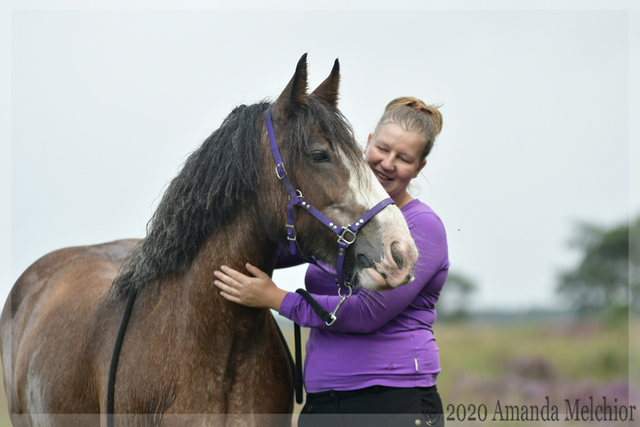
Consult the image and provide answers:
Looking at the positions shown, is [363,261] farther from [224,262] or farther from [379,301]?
[224,262]

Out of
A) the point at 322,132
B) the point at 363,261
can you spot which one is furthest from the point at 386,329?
the point at 322,132

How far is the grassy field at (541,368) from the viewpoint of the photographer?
27.1 ft

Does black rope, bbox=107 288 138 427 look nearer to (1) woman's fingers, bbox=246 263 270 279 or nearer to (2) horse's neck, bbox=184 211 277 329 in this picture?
(2) horse's neck, bbox=184 211 277 329

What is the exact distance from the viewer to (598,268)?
68.2 ft

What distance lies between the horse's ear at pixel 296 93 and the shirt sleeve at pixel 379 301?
81cm

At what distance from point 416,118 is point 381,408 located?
146 centimetres

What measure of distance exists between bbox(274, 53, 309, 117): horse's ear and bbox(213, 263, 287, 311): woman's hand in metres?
0.77

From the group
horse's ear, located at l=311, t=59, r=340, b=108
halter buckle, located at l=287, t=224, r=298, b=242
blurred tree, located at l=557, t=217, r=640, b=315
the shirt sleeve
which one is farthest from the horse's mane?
blurred tree, located at l=557, t=217, r=640, b=315

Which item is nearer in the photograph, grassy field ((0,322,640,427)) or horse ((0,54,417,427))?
horse ((0,54,417,427))

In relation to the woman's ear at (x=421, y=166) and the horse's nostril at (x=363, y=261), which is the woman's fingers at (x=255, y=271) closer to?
the horse's nostril at (x=363, y=261)

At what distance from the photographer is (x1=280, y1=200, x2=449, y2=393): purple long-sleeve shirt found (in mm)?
2371

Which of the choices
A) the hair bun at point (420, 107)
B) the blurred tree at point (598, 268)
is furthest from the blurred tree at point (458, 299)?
the hair bun at point (420, 107)

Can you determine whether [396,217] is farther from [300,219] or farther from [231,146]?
[231,146]

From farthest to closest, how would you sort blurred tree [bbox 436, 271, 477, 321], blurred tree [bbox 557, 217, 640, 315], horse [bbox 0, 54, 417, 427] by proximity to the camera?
1. blurred tree [bbox 436, 271, 477, 321]
2. blurred tree [bbox 557, 217, 640, 315]
3. horse [bbox 0, 54, 417, 427]
